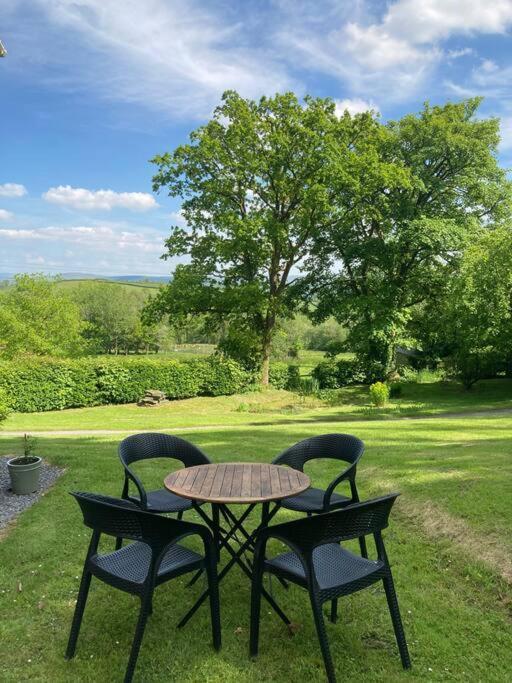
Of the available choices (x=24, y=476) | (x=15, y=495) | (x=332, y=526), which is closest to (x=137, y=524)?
(x=332, y=526)

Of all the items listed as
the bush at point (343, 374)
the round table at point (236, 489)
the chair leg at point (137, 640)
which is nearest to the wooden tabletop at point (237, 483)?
the round table at point (236, 489)

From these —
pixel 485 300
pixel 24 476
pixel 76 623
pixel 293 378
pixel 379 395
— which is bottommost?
pixel 293 378

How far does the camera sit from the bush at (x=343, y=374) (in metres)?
23.0

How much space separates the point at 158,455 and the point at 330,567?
1878 millimetres

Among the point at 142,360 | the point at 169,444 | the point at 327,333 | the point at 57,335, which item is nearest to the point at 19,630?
the point at 169,444

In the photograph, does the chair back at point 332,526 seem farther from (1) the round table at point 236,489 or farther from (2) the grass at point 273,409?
(2) the grass at point 273,409

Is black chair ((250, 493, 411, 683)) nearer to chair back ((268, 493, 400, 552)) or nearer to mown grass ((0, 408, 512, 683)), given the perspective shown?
chair back ((268, 493, 400, 552))

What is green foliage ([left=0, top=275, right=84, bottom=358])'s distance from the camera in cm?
2367

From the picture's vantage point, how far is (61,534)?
4258mm

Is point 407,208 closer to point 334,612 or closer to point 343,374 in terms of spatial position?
point 343,374

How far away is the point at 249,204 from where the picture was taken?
2186 centimetres

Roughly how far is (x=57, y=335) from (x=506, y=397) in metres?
23.4

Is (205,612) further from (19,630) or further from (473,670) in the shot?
(473,670)

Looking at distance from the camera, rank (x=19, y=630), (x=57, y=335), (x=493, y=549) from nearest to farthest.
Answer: (x=19, y=630) → (x=493, y=549) → (x=57, y=335)
